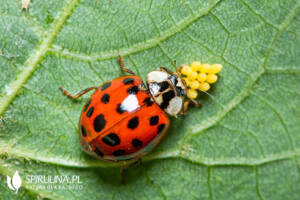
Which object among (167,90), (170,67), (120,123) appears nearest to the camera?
(120,123)

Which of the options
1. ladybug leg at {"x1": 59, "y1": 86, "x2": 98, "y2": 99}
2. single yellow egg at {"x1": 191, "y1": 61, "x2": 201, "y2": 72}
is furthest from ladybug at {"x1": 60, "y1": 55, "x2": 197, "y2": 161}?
single yellow egg at {"x1": 191, "y1": 61, "x2": 201, "y2": 72}

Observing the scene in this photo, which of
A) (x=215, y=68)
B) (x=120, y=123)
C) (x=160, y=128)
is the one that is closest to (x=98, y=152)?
(x=120, y=123)

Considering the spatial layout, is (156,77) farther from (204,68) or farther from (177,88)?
(204,68)

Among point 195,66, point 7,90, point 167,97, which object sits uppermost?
point 7,90

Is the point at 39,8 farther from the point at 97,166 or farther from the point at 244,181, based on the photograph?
the point at 244,181

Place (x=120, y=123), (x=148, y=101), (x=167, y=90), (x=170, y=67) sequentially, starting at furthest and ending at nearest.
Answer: (x=170, y=67), (x=167, y=90), (x=148, y=101), (x=120, y=123)

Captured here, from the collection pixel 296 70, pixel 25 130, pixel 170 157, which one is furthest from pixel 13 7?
pixel 296 70

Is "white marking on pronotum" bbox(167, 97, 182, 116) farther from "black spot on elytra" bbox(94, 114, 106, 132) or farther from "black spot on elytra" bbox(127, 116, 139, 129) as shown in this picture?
"black spot on elytra" bbox(94, 114, 106, 132)

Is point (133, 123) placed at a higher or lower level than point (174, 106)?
higher
